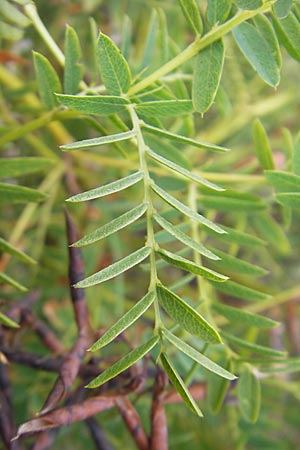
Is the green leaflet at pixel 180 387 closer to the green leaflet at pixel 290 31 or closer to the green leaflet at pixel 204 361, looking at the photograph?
the green leaflet at pixel 204 361

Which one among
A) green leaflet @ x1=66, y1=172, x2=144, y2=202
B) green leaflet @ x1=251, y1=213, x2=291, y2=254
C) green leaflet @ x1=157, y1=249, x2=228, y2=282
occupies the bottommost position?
green leaflet @ x1=251, y1=213, x2=291, y2=254

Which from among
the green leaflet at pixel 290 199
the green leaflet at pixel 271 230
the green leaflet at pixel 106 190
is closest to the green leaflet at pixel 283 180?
the green leaflet at pixel 290 199

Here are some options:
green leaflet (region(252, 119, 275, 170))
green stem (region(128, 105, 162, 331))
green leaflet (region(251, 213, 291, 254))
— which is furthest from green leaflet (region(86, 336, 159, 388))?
green leaflet (region(251, 213, 291, 254))

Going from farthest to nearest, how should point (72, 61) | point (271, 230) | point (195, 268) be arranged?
1. point (271, 230)
2. point (72, 61)
3. point (195, 268)

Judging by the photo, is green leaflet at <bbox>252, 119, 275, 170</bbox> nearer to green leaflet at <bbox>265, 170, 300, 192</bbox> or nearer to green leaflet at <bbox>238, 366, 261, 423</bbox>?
green leaflet at <bbox>265, 170, 300, 192</bbox>

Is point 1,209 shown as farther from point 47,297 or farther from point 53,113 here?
point 53,113

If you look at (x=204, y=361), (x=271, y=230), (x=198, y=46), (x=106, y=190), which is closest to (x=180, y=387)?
(x=204, y=361)

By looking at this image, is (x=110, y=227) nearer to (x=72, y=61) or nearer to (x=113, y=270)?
(x=113, y=270)
